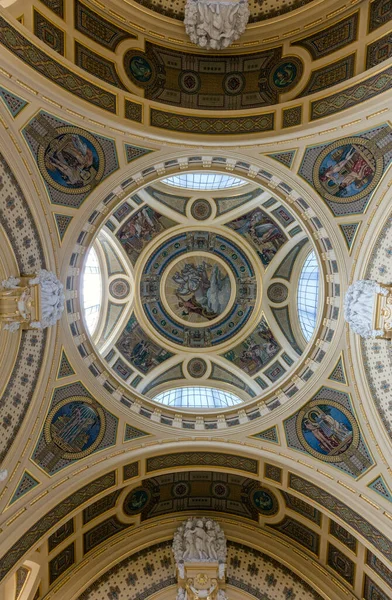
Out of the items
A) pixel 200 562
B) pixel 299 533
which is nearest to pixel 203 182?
pixel 299 533

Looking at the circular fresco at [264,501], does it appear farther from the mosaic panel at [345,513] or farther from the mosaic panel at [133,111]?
the mosaic panel at [133,111]

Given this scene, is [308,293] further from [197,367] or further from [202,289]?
[197,367]

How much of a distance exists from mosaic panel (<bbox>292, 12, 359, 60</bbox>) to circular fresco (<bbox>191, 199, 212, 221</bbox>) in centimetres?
1047

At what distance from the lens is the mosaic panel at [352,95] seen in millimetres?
15312

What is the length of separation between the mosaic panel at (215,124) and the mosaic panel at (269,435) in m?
10.6

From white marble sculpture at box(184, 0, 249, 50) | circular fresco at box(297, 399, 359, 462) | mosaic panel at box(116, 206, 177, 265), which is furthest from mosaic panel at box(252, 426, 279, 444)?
white marble sculpture at box(184, 0, 249, 50)

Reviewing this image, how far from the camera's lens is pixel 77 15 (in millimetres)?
15648

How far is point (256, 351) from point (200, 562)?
1013 centimetres

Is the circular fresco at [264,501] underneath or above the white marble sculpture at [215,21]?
underneath

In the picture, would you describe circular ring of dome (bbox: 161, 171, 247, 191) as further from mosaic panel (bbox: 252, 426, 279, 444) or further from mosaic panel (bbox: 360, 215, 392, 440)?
mosaic panel (bbox: 252, 426, 279, 444)

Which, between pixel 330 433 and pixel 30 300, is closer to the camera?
pixel 30 300

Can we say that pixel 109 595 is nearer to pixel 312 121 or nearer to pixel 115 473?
pixel 115 473

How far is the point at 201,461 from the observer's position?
67.6ft

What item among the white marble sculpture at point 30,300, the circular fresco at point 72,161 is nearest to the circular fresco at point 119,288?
the circular fresco at point 72,161
